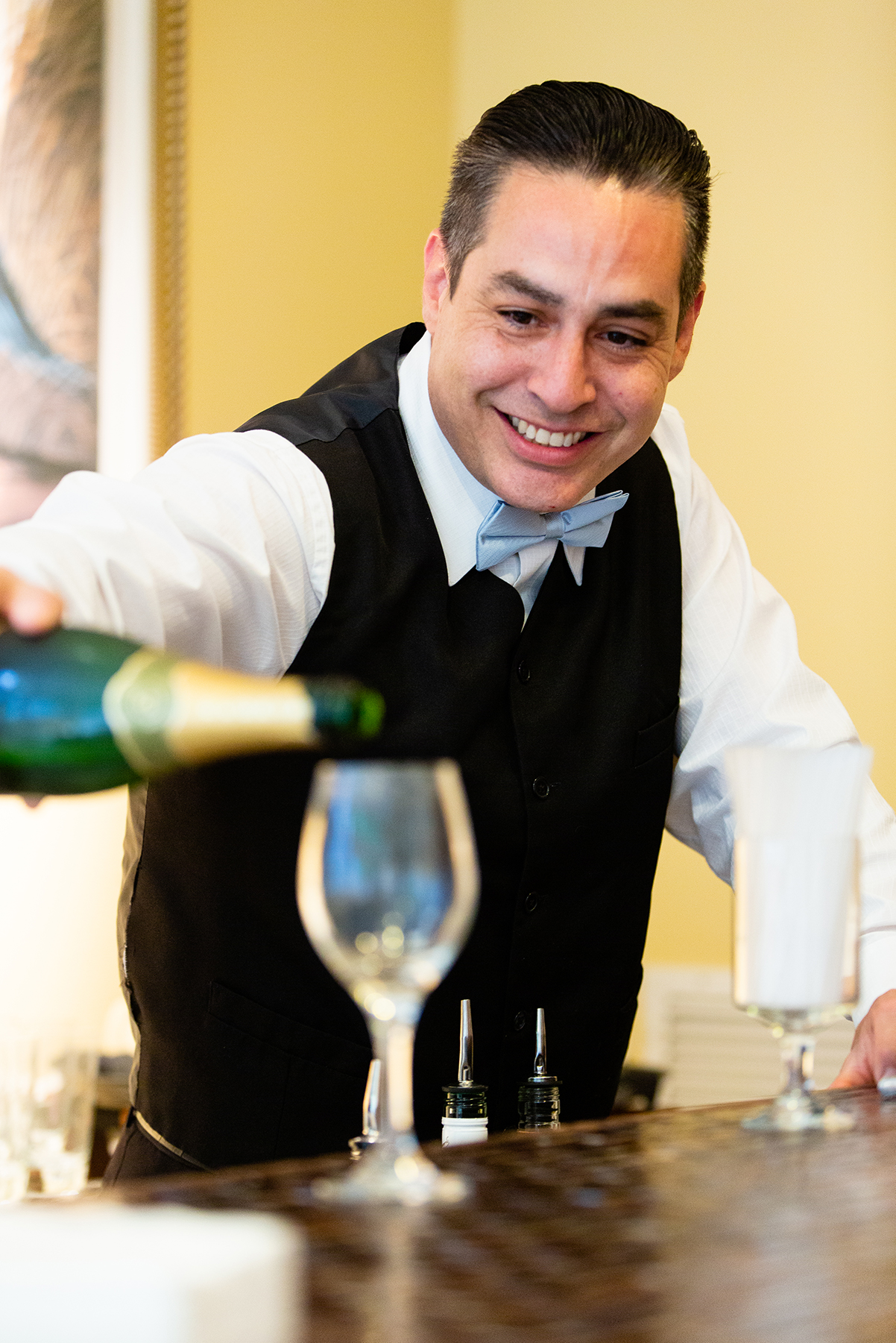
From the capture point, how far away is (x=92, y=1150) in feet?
8.09

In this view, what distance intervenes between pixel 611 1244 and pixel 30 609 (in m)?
0.50

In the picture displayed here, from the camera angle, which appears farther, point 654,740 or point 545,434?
point 654,740

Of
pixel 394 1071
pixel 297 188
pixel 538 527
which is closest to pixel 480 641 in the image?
pixel 538 527

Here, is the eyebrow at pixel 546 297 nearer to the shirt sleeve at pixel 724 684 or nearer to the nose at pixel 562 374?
the nose at pixel 562 374

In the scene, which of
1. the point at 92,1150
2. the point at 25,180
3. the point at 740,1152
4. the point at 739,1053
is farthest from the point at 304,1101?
the point at 739,1053

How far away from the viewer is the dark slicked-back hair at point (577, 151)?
1.52 meters

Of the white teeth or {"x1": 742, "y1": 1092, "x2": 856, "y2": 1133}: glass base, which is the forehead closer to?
the white teeth

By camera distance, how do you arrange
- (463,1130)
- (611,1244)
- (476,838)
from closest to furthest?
(611,1244) → (463,1130) → (476,838)

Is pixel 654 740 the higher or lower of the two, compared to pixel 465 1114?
higher

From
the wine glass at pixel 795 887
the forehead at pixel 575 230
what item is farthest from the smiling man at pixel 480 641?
Answer: the wine glass at pixel 795 887

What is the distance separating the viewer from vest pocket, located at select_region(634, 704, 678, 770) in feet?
5.74

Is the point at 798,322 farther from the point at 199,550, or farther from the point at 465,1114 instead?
the point at 465,1114

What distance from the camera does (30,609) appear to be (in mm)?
912

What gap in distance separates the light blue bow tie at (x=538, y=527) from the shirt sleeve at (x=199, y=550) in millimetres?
204
